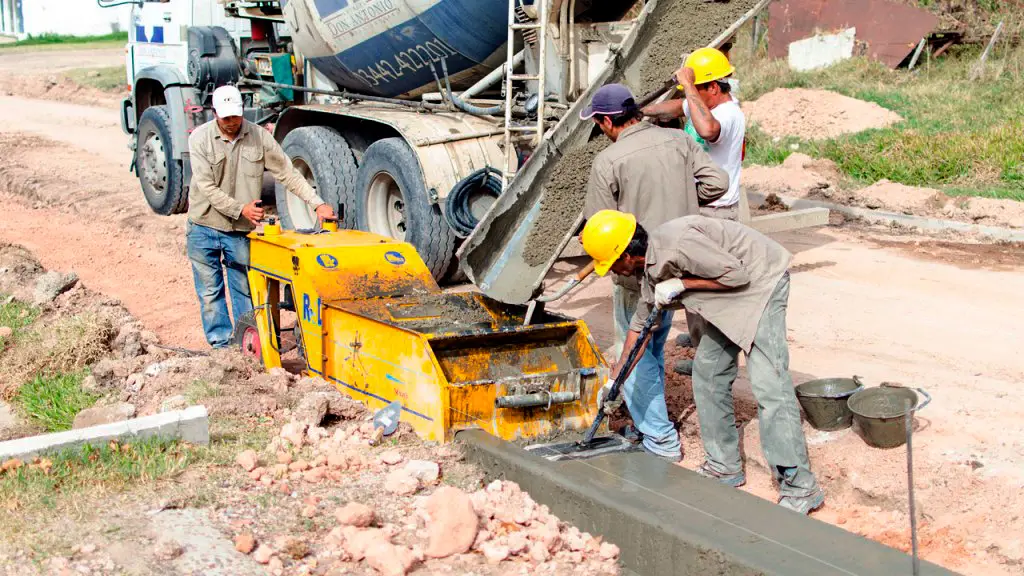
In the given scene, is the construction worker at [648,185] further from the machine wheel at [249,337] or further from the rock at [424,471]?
the machine wheel at [249,337]

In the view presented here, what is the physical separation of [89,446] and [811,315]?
5.06 meters

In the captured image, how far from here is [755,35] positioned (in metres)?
19.5

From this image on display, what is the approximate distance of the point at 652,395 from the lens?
5293mm

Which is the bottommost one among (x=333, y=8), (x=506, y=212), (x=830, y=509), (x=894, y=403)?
(x=830, y=509)

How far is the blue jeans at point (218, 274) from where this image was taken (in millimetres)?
6699

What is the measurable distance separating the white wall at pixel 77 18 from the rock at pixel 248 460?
38.3m

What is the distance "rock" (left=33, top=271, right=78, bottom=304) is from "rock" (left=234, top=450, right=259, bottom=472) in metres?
3.94

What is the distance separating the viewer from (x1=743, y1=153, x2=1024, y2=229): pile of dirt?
34.4 ft

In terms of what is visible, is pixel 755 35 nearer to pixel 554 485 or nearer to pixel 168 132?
pixel 168 132

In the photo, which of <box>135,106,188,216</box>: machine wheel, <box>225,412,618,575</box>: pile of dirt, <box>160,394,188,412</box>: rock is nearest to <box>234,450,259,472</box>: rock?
<box>225,412,618,575</box>: pile of dirt

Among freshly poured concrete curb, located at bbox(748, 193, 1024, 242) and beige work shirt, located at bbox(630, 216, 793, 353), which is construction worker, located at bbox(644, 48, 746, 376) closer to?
beige work shirt, located at bbox(630, 216, 793, 353)

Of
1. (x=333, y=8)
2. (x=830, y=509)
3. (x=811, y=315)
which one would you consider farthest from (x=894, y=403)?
(x=333, y=8)

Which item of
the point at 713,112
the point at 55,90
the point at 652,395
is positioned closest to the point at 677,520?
the point at 652,395

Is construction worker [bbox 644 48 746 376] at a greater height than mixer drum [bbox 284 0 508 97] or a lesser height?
lesser
